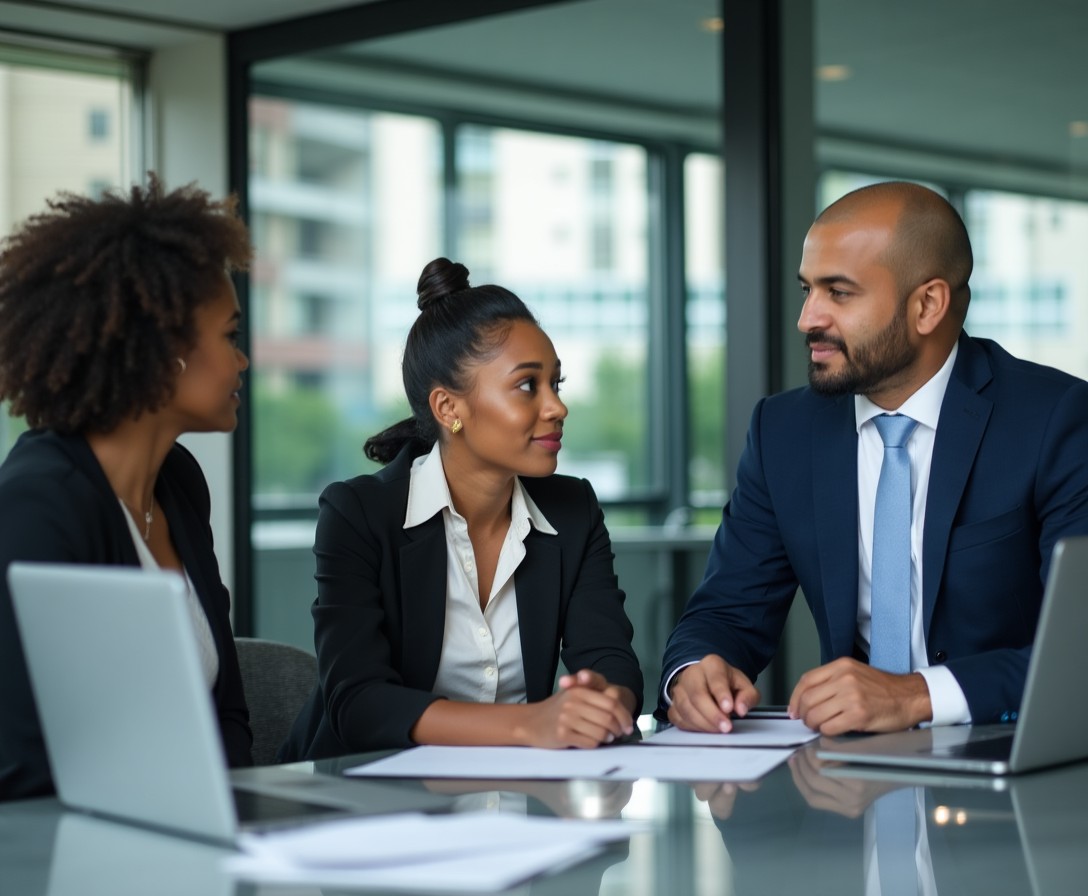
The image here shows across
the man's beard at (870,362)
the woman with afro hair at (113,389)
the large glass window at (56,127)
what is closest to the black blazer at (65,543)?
the woman with afro hair at (113,389)

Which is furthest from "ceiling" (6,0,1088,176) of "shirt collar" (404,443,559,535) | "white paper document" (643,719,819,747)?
"white paper document" (643,719,819,747)

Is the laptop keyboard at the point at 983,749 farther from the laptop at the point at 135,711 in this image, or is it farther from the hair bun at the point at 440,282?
the hair bun at the point at 440,282

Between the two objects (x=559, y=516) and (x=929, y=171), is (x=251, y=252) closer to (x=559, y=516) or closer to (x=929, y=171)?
(x=559, y=516)

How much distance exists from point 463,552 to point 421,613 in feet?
0.44

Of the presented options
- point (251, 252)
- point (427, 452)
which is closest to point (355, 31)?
point (427, 452)

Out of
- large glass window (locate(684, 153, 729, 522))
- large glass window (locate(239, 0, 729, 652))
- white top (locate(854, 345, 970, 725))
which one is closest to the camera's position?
white top (locate(854, 345, 970, 725))

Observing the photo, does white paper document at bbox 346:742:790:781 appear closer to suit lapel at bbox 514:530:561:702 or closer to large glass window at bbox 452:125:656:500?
suit lapel at bbox 514:530:561:702

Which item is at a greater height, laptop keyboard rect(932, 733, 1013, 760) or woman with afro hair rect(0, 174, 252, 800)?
woman with afro hair rect(0, 174, 252, 800)

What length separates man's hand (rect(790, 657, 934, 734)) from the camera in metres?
1.76

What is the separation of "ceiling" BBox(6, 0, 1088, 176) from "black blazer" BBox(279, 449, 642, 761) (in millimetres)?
2057

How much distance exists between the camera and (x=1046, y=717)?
1.54m

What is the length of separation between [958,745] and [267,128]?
4216 mm

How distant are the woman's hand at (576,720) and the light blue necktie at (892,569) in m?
0.62

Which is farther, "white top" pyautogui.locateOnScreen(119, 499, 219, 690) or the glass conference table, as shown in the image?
"white top" pyautogui.locateOnScreen(119, 499, 219, 690)
